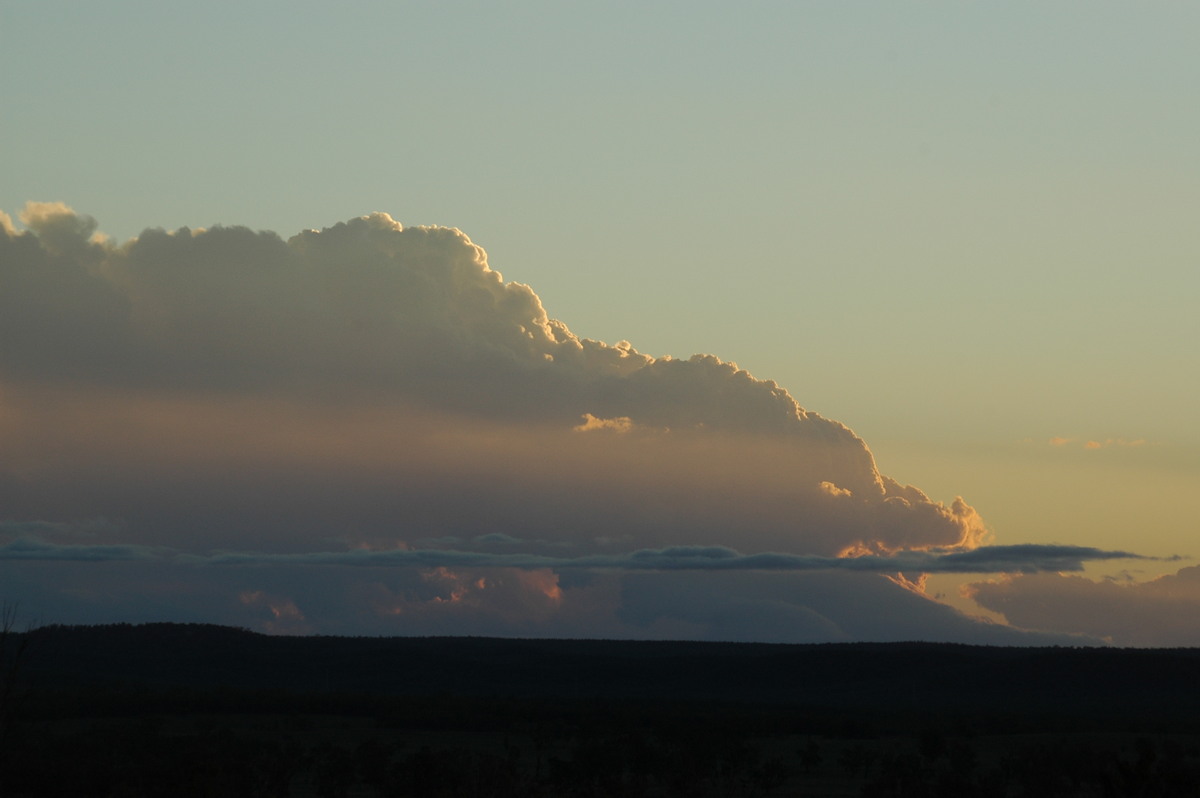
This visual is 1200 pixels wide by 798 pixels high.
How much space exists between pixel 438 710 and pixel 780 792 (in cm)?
7433

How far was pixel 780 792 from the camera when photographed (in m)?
86.4

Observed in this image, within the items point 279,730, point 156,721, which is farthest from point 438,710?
point 156,721

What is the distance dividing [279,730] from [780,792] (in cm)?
5810

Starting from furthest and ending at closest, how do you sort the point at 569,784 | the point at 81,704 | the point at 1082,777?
1. the point at 81,704
2. the point at 1082,777
3. the point at 569,784

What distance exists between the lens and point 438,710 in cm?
15488

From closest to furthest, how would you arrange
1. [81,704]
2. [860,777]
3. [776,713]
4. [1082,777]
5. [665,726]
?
[1082,777]
[860,777]
[665,726]
[81,704]
[776,713]

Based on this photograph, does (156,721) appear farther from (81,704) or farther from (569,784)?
(569,784)

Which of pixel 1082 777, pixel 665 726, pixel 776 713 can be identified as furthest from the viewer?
pixel 776 713

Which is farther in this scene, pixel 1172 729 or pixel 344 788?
pixel 1172 729

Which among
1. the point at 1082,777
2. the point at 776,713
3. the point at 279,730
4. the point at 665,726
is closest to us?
the point at 1082,777

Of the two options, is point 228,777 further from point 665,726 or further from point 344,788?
point 665,726

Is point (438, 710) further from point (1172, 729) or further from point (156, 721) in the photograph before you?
point (1172, 729)

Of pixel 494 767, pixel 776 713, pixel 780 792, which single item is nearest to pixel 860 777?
pixel 780 792

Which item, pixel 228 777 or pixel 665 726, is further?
pixel 665 726
